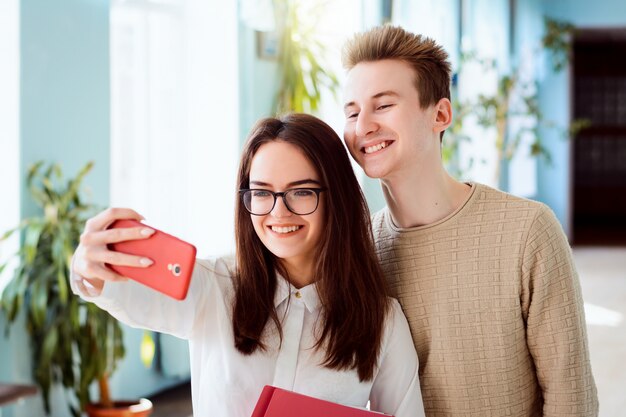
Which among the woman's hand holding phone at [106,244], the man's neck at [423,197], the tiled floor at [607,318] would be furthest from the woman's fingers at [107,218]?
the tiled floor at [607,318]

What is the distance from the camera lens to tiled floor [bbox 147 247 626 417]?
472 cm

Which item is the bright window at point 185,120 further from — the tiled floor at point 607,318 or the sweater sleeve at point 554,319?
the sweater sleeve at point 554,319

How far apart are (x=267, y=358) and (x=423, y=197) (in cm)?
52

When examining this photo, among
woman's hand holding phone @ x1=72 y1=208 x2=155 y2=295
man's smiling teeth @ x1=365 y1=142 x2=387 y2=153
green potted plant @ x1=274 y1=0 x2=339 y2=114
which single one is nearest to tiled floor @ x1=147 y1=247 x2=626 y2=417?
green potted plant @ x1=274 y1=0 x2=339 y2=114

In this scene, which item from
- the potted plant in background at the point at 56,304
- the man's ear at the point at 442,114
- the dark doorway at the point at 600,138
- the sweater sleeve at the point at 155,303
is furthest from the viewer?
the dark doorway at the point at 600,138

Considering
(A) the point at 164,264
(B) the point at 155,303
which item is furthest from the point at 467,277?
(A) the point at 164,264

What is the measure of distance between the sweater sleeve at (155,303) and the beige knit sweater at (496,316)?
0.47 m

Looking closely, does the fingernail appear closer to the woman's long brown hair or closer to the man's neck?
the woman's long brown hair

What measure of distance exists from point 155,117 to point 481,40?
237 inches

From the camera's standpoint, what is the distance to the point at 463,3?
9.55 metres

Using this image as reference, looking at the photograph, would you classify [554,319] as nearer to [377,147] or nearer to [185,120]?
[377,147]

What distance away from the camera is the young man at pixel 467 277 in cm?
182

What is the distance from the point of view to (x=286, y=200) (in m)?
1.62

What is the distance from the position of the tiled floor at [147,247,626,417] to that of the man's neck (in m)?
2.87
